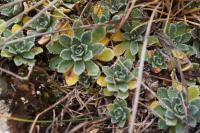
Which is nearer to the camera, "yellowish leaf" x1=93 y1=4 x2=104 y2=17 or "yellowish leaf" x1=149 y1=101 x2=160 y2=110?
"yellowish leaf" x1=149 y1=101 x2=160 y2=110

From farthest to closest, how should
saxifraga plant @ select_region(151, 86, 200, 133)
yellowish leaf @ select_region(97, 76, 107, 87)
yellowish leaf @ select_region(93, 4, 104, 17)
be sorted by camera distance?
1. yellowish leaf @ select_region(93, 4, 104, 17)
2. yellowish leaf @ select_region(97, 76, 107, 87)
3. saxifraga plant @ select_region(151, 86, 200, 133)

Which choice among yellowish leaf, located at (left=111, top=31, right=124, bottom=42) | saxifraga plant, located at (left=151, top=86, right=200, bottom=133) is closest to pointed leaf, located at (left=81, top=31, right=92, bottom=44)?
yellowish leaf, located at (left=111, top=31, right=124, bottom=42)

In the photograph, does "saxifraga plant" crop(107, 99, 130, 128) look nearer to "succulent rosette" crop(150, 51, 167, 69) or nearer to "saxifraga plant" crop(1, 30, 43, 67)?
"succulent rosette" crop(150, 51, 167, 69)

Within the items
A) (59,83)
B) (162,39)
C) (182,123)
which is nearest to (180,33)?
(162,39)

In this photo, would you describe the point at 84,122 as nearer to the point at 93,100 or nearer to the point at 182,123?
the point at 93,100

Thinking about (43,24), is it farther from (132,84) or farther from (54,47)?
(132,84)

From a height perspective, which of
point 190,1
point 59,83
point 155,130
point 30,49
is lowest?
point 155,130

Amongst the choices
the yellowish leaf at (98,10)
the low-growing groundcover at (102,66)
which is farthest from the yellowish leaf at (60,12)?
the yellowish leaf at (98,10)

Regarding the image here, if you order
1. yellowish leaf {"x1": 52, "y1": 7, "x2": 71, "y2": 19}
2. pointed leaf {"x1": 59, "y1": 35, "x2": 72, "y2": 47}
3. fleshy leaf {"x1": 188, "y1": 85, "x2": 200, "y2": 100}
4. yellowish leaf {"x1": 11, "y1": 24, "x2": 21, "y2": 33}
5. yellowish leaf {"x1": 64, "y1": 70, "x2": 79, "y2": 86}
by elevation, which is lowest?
fleshy leaf {"x1": 188, "y1": 85, "x2": 200, "y2": 100}
